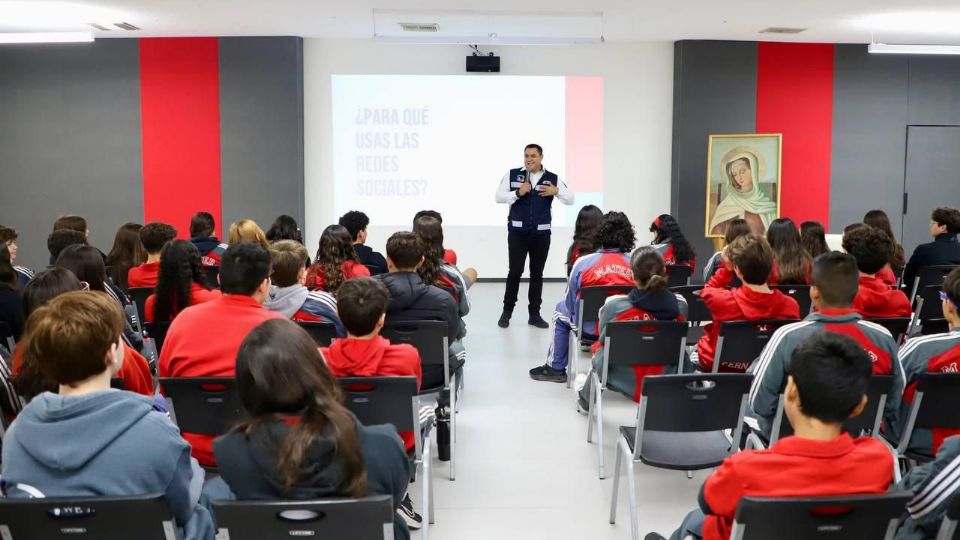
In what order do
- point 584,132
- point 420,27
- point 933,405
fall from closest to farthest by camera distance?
point 933,405 → point 420,27 → point 584,132

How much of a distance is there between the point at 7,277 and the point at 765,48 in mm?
8582

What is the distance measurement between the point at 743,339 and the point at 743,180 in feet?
20.9

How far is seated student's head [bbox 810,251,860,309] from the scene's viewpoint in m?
3.03

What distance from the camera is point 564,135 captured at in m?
10.1

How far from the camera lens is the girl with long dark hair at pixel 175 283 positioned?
4.09m

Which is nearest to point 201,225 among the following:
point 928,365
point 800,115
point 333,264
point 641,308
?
point 333,264

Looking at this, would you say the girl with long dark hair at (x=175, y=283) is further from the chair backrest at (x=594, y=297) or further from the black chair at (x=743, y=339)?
the black chair at (x=743, y=339)

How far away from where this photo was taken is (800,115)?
10188mm

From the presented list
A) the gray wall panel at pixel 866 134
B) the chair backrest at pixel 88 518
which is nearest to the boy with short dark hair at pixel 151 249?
the chair backrest at pixel 88 518

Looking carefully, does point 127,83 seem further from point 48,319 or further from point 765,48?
point 48,319

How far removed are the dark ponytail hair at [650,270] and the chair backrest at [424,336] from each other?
98cm

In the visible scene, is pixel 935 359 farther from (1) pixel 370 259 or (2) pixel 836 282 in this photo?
(1) pixel 370 259

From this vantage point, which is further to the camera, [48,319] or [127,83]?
[127,83]

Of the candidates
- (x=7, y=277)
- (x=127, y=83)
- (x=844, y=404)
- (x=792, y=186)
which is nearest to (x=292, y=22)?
(x=127, y=83)
